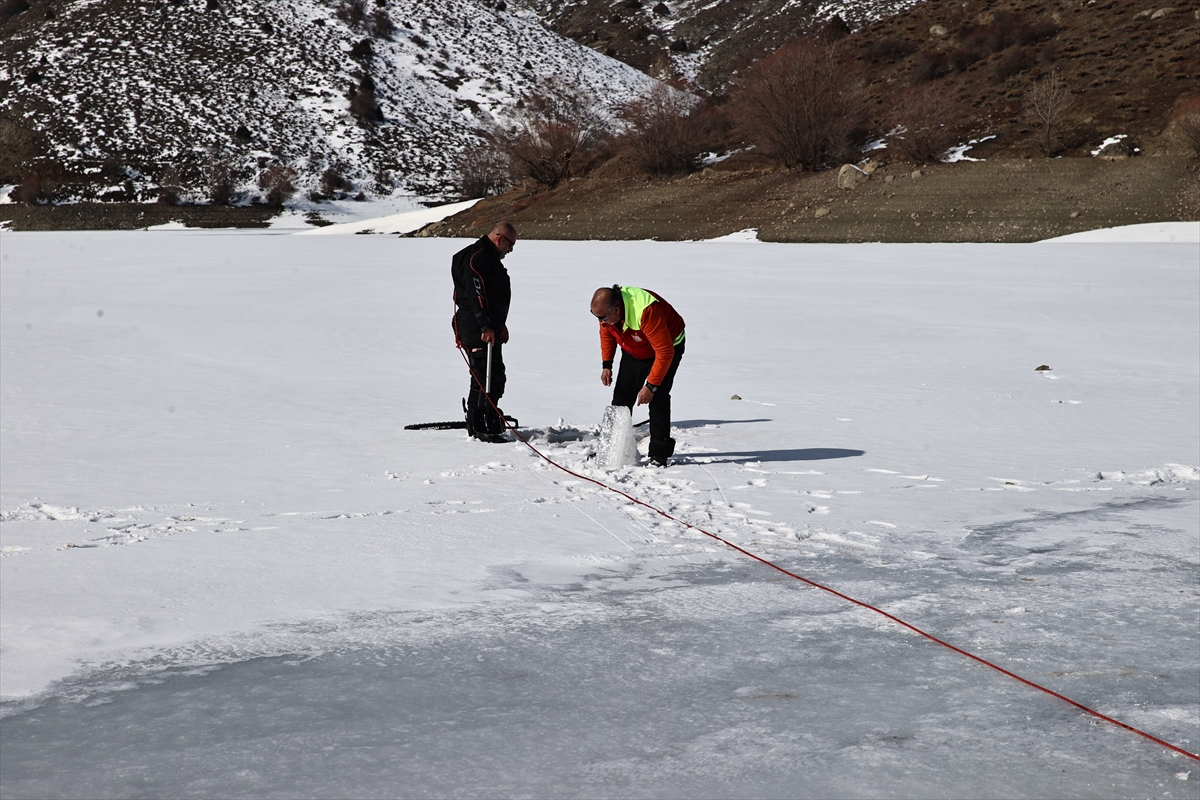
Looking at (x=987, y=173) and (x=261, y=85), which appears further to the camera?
(x=261, y=85)

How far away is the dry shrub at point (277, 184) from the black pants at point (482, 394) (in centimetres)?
6676

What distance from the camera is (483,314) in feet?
27.2

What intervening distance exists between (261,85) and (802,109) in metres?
56.7

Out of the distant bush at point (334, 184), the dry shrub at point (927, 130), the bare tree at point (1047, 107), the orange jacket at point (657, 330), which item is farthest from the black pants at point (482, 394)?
the distant bush at point (334, 184)

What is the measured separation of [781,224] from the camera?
37.5 metres

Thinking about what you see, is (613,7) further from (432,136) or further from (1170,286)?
(1170,286)

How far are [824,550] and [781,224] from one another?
109 ft

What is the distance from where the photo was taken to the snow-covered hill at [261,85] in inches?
3027

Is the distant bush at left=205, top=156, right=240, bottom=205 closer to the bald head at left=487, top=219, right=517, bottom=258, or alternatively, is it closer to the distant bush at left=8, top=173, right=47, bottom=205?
the distant bush at left=8, top=173, right=47, bottom=205

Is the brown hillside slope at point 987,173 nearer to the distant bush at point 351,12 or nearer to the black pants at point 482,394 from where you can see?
the black pants at point 482,394

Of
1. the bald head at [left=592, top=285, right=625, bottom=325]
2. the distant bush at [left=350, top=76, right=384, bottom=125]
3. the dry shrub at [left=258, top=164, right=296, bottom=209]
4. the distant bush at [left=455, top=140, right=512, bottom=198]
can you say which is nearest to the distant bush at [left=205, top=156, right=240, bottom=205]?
the dry shrub at [left=258, top=164, right=296, bottom=209]

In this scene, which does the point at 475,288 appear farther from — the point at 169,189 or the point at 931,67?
the point at 169,189

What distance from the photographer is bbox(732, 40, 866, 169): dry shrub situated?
4362 cm

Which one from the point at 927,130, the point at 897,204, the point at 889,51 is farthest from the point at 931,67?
the point at 897,204
